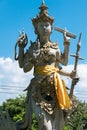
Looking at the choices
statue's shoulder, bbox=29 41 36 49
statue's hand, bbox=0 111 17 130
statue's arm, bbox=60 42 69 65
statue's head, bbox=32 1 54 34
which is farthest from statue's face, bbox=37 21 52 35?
statue's hand, bbox=0 111 17 130

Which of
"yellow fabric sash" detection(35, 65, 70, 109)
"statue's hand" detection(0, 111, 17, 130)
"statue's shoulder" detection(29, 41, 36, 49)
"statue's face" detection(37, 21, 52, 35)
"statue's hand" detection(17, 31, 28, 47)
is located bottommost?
"statue's hand" detection(0, 111, 17, 130)

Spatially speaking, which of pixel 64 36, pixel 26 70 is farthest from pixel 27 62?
pixel 64 36

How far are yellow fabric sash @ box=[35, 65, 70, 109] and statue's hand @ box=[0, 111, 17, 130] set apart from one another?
1076 mm

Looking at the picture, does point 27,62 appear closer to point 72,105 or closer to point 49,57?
point 49,57

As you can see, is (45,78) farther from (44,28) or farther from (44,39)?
(44,28)

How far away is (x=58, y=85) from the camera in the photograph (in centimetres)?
977

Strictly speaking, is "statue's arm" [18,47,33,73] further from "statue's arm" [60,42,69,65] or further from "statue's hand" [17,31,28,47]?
"statue's arm" [60,42,69,65]

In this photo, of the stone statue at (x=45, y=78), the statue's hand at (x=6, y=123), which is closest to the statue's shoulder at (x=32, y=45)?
the stone statue at (x=45, y=78)

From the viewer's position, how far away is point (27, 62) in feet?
32.7

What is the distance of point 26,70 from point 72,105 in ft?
3.82

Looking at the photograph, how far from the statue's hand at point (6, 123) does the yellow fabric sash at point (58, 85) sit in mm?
1076

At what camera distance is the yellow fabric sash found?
9648 mm

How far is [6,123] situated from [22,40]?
1714 mm

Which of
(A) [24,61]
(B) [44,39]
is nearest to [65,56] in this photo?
(B) [44,39]
